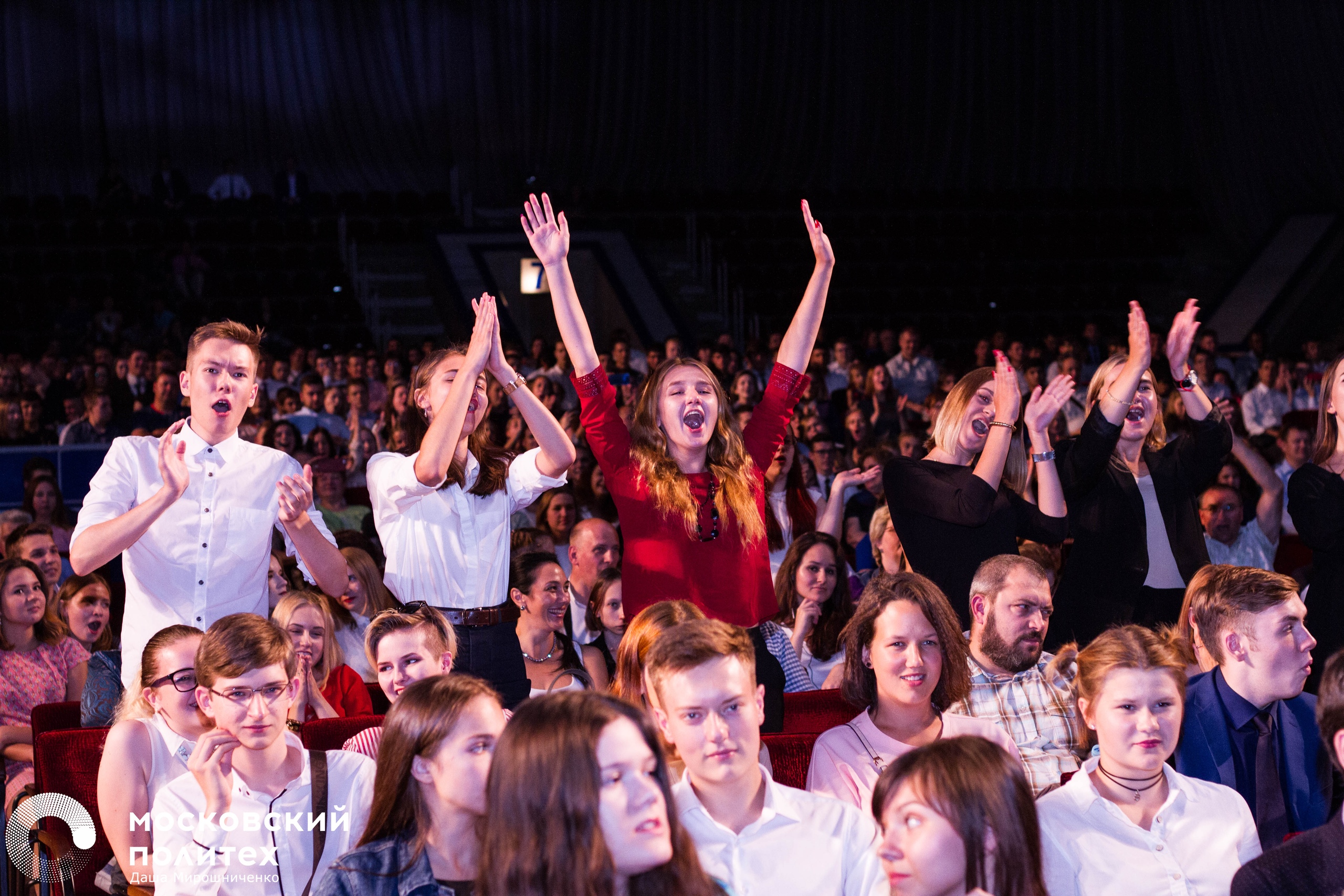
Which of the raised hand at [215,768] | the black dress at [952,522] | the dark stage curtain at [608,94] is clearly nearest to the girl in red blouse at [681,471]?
the black dress at [952,522]

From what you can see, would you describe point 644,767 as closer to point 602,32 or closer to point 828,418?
point 828,418

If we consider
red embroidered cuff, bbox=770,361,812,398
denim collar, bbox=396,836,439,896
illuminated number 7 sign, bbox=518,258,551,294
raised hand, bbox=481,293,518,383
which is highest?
illuminated number 7 sign, bbox=518,258,551,294

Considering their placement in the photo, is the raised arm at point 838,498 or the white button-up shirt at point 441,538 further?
the raised arm at point 838,498

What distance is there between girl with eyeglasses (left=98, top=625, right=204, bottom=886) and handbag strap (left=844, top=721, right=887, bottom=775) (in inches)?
51.0

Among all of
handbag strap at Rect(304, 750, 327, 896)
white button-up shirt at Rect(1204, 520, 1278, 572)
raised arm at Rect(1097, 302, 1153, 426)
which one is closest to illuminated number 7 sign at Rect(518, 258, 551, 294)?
white button-up shirt at Rect(1204, 520, 1278, 572)

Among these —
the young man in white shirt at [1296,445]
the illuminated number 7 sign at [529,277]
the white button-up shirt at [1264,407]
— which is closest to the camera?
the young man in white shirt at [1296,445]

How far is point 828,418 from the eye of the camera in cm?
828

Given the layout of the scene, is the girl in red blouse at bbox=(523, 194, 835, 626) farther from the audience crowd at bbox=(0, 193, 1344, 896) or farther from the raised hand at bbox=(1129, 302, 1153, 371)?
the raised hand at bbox=(1129, 302, 1153, 371)

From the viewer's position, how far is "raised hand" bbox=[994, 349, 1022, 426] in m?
3.51

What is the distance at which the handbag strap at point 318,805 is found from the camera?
248 centimetres

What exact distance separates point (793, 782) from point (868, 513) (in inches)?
137

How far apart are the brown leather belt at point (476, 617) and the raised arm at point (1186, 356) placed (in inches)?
78.4

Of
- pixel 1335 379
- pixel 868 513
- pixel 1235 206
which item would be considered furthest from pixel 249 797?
pixel 1235 206

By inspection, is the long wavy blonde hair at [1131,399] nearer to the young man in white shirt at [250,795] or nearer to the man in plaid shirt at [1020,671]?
the man in plaid shirt at [1020,671]
